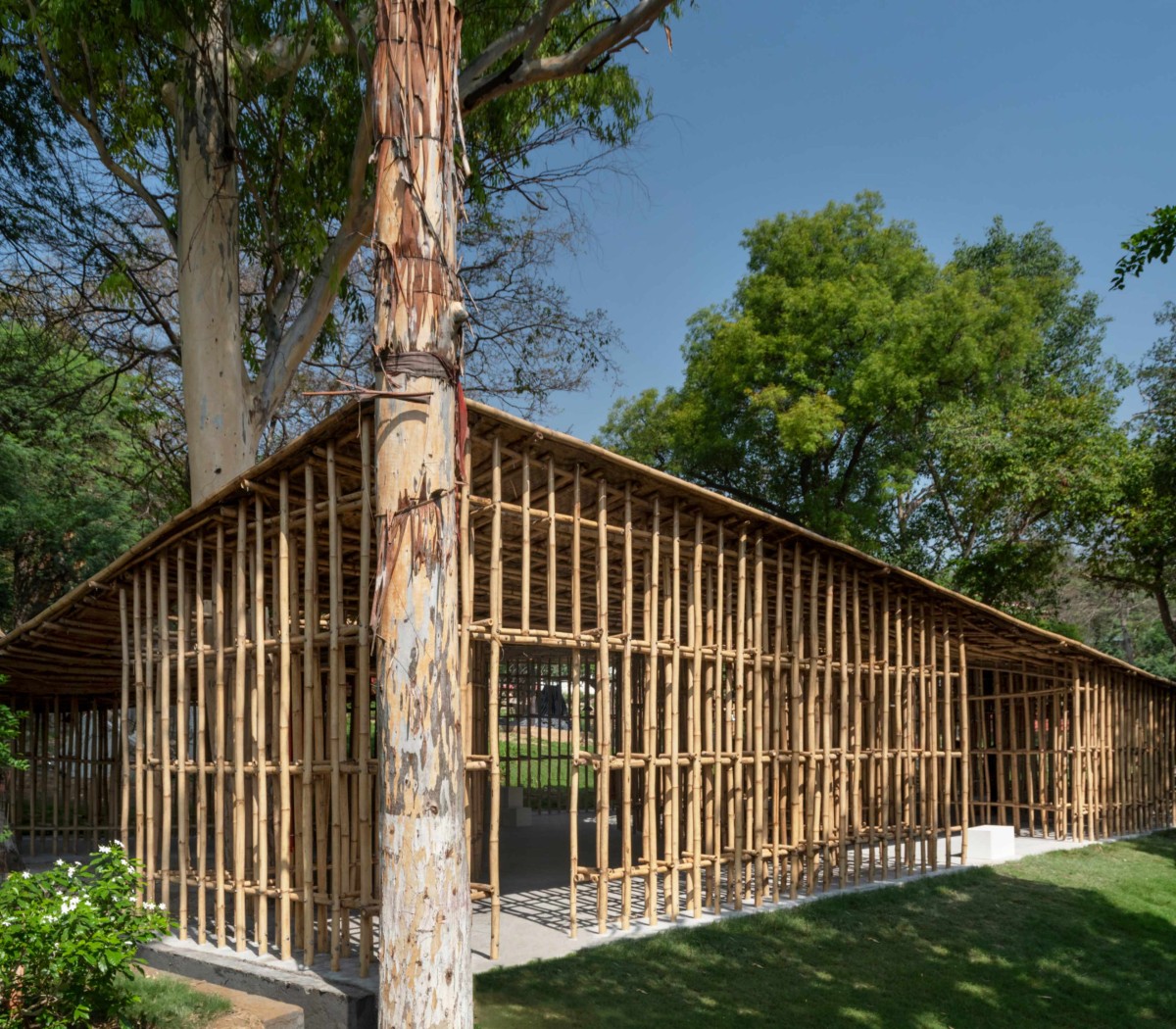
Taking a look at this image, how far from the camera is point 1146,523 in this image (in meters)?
13.1

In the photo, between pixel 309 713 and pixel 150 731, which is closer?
pixel 309 713

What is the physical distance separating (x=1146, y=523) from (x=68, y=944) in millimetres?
12593

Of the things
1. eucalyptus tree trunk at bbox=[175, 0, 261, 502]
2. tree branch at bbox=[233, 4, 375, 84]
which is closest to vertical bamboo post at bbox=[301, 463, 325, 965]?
eucalyptus tree trunk at bbox=[175, 0, 261, 502]

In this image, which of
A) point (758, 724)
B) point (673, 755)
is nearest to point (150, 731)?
point (673, 755)

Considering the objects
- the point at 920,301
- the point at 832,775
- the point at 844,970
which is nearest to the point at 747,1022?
the point at 844,970

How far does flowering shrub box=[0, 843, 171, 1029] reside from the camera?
3.83 m

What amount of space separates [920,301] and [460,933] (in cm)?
1507

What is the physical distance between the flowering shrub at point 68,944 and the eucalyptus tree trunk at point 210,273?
166 inches

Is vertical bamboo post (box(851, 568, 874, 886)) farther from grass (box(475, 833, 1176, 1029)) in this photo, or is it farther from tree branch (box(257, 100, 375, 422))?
tree branch (box(257, 100, 375, 422))

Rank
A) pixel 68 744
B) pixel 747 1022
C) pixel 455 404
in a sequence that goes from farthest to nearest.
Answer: pixel 68 744 < pixel 747 1022 < pixel 455 404

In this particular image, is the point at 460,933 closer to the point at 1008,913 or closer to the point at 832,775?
the point at 832,775

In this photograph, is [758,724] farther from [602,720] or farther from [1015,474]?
[1015,474]

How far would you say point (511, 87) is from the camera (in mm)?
7652

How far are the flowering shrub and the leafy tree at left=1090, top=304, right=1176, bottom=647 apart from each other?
12.2 metres
